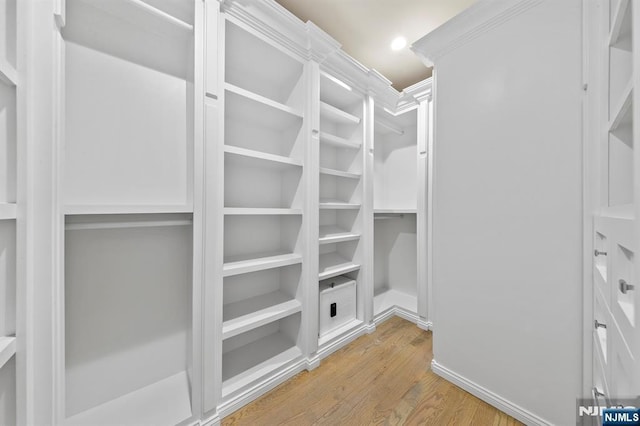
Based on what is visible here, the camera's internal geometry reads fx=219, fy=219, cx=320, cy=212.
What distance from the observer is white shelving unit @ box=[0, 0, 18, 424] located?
641 mm

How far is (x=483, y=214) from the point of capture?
4.54 feet

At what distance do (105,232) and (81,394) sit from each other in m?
0.79

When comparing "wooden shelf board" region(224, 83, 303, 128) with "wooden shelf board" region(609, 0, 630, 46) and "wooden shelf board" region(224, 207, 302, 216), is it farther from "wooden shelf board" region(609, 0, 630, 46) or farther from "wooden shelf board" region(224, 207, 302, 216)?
"wooden shelf board" region(609, 0, 630, 46)

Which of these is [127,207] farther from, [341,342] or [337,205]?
[341,342]

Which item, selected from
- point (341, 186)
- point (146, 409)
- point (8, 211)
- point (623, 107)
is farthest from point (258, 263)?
point (623, 107)

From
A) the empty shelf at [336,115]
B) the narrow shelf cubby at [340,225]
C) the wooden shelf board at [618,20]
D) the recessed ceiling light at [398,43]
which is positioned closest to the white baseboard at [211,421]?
the narrow shelf cubby at [340,225]

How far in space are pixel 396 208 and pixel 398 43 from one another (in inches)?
65.8

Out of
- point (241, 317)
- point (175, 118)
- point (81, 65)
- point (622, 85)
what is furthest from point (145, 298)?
point (622, 85)

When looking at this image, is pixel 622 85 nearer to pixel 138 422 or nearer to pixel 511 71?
pixel 511 71

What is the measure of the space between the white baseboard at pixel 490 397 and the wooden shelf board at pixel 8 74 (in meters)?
2.48

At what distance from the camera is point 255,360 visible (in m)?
1.53

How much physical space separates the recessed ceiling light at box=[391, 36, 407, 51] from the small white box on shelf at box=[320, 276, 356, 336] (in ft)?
7.08

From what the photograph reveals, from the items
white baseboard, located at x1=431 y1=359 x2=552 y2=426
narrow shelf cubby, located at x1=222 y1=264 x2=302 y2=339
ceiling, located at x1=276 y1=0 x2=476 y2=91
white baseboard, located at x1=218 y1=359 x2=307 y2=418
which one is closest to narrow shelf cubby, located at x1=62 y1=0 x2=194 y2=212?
narrow shelf cubby, located at x1=222 y1=264 x2=302 y2=339

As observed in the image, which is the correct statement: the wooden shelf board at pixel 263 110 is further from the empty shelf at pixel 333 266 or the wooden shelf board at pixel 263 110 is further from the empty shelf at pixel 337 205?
the empty shelf at pixel 333 266
